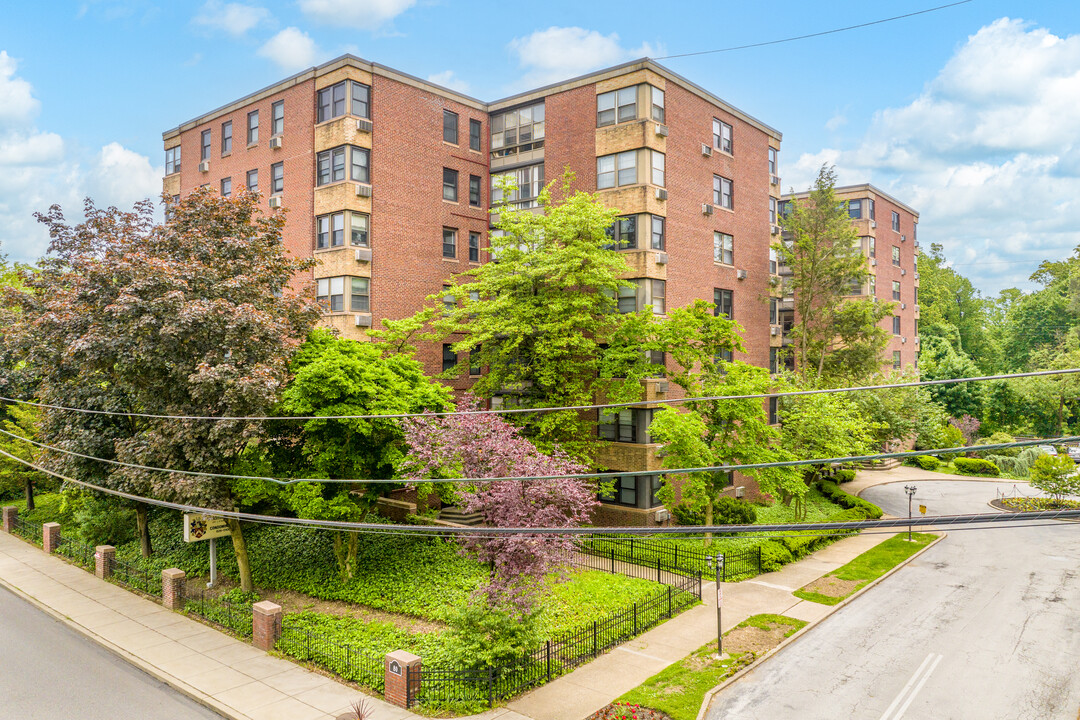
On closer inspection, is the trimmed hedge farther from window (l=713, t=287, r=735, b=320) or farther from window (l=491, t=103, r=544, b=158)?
window (l=491, t=103, r=544, b=158)

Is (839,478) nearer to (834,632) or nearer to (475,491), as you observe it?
(834,632)

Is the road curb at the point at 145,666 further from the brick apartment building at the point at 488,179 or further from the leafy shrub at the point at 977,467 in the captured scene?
the leafy shrub at the point at 977,467

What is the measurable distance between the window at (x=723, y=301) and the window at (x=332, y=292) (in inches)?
737

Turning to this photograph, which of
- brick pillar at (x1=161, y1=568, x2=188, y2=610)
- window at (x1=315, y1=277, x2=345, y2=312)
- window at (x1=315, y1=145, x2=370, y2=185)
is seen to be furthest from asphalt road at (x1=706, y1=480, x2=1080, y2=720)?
window at (x1=315, y1=145, x2=370, y2=185)

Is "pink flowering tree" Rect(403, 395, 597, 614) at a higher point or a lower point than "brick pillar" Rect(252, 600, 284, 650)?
higher

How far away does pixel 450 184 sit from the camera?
36438 mm

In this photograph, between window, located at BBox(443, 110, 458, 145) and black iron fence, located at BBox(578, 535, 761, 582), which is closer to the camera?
black iron fence, located at BBox(578, 535, 761, 582)

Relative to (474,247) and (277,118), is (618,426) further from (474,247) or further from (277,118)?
(277,118)

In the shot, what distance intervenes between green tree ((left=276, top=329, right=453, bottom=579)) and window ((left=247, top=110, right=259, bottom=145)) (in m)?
18.4

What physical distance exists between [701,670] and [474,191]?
27367 millimetres

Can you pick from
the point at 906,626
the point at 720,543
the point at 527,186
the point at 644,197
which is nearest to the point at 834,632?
the point at 906,626

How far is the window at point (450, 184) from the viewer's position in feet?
A: 119

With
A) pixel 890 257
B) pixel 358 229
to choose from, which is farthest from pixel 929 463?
pixel 358 229

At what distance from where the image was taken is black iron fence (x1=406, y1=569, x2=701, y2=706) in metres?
15.7
